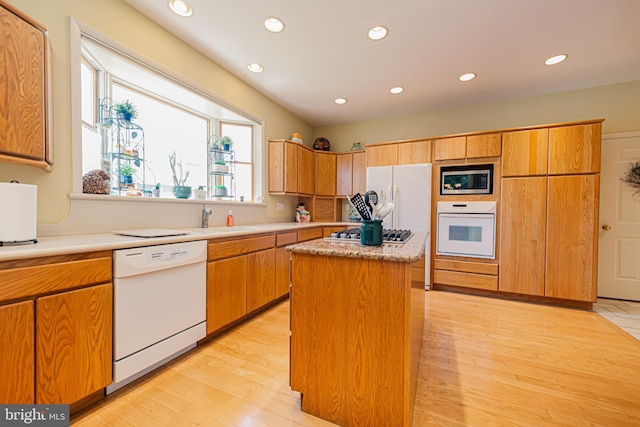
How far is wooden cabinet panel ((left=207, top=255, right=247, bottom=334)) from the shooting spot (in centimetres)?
200

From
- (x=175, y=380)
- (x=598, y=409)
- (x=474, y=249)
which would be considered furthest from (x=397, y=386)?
(x=474, y=249)

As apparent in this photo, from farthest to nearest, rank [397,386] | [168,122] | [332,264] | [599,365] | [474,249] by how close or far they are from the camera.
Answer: [474,249] → [168,122] → [599,365] → [332,264] → [397,386]

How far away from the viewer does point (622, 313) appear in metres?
2.73

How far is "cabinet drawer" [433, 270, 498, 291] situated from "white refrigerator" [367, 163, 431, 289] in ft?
0.51

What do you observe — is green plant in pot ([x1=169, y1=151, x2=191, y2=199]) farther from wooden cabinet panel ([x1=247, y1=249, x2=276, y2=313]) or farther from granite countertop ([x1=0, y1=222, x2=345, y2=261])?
wooden cabinet panel ([x1=247, y1=249, x2=276, y2=313])

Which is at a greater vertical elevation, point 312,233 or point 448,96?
point 448,96

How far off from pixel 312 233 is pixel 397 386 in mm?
2429

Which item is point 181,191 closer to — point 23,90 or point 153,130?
point 153,130

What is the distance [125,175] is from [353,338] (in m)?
2.22

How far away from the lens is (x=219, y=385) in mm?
1571

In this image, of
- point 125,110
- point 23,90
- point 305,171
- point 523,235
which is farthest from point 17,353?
point 523,235

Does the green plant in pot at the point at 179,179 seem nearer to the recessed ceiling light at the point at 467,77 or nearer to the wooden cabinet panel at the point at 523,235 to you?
the recessed ceiling light at the point at 467,77

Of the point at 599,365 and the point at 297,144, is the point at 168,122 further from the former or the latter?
the point at 599,365

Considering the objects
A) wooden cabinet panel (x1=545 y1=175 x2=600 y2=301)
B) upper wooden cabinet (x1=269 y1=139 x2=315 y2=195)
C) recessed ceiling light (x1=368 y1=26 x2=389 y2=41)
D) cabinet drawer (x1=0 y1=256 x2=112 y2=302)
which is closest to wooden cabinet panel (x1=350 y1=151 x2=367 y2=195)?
upper wooden cabinet (x1=269 y1=139 x2=315 y2=195)
